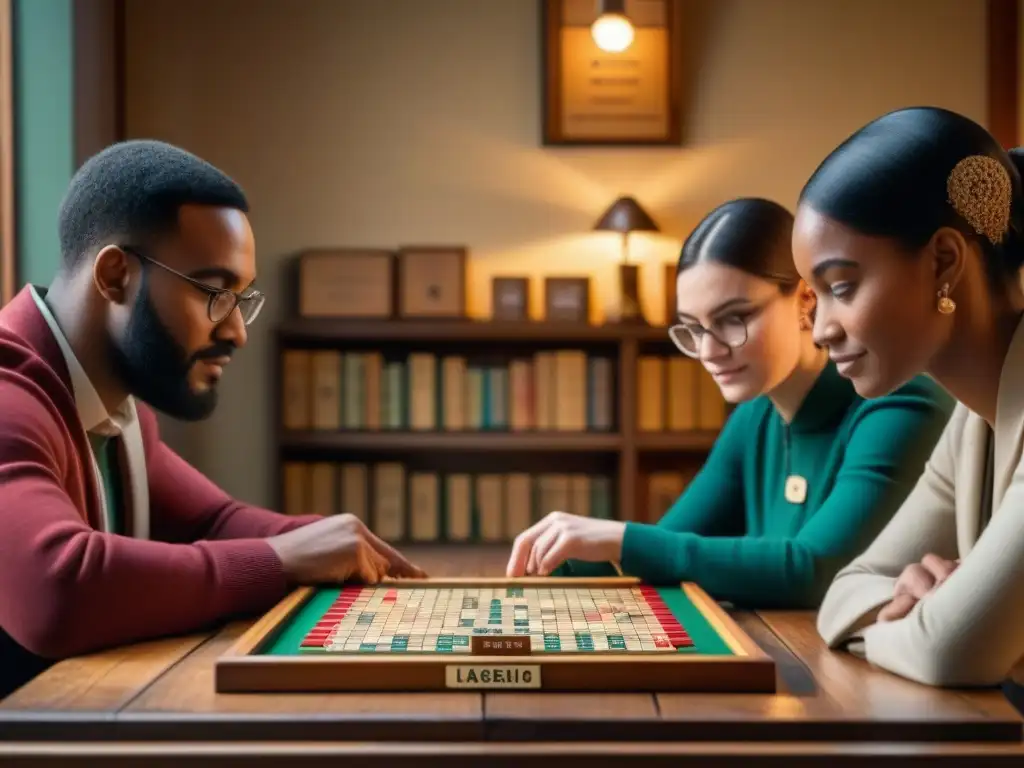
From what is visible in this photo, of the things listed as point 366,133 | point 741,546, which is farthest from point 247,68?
point 741,546

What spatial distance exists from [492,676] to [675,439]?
2934mm

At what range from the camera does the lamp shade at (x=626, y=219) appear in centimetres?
399

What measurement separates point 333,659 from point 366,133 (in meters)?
3.50

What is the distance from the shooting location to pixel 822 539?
1.50m


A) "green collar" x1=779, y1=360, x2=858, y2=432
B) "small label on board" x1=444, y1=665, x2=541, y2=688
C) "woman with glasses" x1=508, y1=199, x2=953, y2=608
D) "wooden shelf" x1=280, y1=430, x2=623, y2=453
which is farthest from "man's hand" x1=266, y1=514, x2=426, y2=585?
"wooden shelf" x1=280, y1=430, x2=623, y2=453

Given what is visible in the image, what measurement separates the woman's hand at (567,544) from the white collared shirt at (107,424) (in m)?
0.60

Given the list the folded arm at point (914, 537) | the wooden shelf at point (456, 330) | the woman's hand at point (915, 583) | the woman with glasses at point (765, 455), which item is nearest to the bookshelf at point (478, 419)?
the wooden shelf at point (456, 330)

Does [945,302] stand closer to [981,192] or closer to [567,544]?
[981,192]

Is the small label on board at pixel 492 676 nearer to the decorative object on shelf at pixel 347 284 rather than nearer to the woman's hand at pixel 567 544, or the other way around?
the woman's hand at pixel 567 544

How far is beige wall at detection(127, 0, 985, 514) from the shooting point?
4266 mm

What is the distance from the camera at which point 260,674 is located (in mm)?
1026

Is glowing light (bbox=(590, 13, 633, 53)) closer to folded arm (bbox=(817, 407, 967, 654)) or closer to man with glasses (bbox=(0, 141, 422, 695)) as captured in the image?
man with glasses (bbox=(0, 141, 422, 695))

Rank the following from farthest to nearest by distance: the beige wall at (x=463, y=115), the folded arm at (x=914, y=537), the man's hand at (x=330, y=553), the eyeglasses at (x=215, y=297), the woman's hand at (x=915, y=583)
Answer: the beige wall at (x=463, y=115) → the eyeglasses at (x=215, y=297) → the man's hand at (x=330, y=553) → the folded arm at (x=914, y=537) → the woman's hand at (x=915, y=583)
